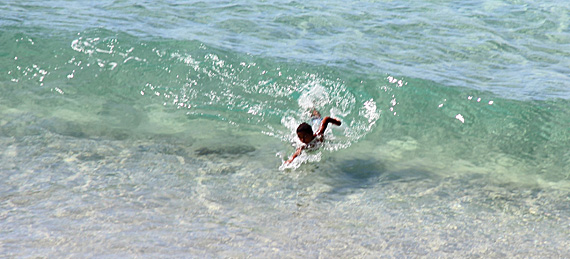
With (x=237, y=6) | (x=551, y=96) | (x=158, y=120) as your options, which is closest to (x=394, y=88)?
(x=551, y=96)

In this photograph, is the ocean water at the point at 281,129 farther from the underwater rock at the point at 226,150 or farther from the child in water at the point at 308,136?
the child in water at the point at 308,136

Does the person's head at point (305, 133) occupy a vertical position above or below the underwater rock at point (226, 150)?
above

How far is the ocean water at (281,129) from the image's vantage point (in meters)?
4.68

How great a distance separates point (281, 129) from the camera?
7594 millimetres

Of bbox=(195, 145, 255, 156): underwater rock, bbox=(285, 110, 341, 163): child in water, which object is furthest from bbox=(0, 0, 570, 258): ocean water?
bbox=(285, 110, 341, 163): child in water

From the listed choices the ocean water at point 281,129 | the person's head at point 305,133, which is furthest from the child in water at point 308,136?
the ocean water at point 281,129

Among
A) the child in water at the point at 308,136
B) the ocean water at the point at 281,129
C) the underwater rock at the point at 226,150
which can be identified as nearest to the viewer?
the ocean water at the point at 281,129

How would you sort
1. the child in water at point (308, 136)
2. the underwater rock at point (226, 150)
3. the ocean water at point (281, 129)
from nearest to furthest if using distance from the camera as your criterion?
the ocean water at point (281, 129), the underwater rock at point (226, 150), the child in water at point (308, 136)

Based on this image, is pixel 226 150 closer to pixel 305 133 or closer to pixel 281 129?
pixel 305 133

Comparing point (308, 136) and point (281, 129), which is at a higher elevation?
point (308, 136)

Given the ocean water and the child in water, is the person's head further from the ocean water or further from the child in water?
the ocean water

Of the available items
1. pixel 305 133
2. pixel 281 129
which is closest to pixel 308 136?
pixel 305 133

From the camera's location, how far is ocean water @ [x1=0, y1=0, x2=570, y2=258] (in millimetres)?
4680

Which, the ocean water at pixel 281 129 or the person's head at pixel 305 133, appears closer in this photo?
the ocean water at pixel 281 129
